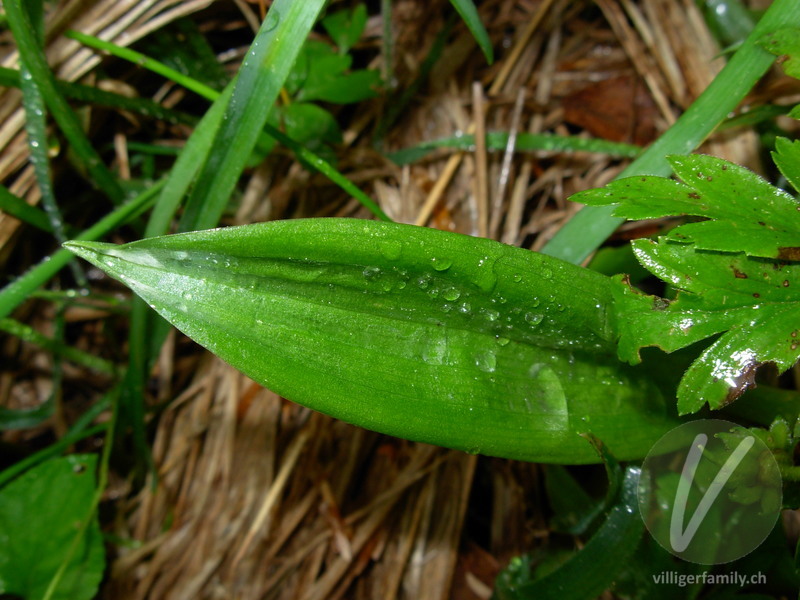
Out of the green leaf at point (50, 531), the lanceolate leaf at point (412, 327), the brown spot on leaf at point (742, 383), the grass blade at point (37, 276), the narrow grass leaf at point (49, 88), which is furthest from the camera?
the green leaf at point (50, 531)

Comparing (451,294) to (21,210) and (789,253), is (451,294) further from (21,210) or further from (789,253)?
(21,210)

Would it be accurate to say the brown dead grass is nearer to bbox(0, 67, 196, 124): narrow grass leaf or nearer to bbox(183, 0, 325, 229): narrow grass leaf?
bbox(0, 67, 196, 124): narrow grass leaf

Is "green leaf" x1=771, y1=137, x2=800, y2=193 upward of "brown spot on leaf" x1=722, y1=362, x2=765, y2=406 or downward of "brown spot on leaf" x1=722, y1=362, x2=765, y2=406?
upward

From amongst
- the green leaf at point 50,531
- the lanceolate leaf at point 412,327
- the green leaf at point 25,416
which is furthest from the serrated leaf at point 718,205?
the green leaf at point 25,416

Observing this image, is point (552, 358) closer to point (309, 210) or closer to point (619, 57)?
point (309, 210)

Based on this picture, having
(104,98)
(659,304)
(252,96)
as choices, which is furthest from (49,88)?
(659,304)

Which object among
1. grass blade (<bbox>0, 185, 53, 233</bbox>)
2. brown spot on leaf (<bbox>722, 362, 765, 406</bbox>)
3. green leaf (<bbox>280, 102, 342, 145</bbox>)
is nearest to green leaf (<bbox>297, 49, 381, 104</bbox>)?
green leaf (<bbox>280, 102, 342, 145</bbox>)

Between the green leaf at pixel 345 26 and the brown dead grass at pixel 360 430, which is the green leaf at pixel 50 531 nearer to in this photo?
the brown dead grass at pixel 360 430
